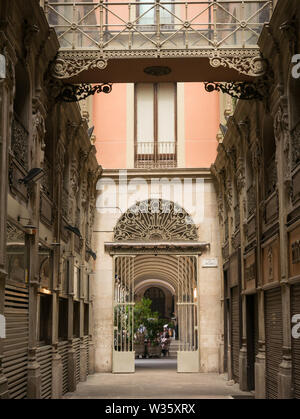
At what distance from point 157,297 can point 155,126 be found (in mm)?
27088

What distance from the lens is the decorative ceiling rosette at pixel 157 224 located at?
21656 mm

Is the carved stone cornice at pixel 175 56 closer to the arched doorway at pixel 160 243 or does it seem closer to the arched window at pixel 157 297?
the arched doorway at pixel 160 243

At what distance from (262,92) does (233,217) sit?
19.8ft

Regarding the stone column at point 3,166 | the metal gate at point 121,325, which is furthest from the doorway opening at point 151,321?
the stone column at point 3,166

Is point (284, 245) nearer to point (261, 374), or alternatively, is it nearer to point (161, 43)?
point (261, 374)

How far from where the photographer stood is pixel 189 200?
21.9 m

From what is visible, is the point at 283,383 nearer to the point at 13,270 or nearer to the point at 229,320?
the point at 13,270

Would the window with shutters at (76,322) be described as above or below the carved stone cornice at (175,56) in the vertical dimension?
below

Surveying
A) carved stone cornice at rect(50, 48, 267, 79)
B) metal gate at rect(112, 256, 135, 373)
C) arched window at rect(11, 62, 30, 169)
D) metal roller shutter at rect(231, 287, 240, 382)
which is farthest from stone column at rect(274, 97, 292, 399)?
metal gate at rect(112, 256, 135, 373)

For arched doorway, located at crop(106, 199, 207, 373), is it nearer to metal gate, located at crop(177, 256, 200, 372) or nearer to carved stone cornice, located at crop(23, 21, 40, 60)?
metal gate, located at crop(177, 256, 200, 372)

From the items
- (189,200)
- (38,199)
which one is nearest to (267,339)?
(38,199)

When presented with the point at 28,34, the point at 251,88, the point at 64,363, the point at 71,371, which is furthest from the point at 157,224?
the point at 28,34

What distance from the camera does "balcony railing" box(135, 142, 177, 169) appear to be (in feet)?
73.0

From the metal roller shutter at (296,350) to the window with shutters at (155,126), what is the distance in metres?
12.0
